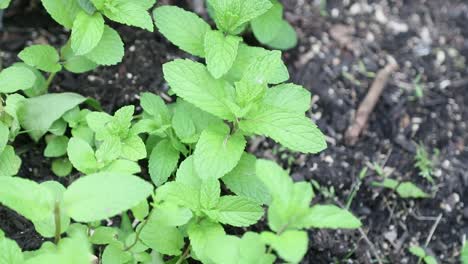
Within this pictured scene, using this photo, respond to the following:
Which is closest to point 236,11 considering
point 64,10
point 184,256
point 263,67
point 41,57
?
point 263,67

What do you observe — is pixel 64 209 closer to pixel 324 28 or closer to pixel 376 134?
pixel 376 134

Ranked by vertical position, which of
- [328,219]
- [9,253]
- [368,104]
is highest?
[328,219]

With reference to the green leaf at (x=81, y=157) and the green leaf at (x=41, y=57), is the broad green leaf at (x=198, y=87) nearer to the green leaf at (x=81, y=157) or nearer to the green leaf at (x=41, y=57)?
the green leaf at (x=81, y=157)

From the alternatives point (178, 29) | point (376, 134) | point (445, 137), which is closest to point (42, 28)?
point (178, 29)

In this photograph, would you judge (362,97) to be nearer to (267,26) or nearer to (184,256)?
(267,26)

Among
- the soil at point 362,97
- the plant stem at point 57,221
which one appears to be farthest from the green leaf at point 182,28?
the plant stem at point 57,221
